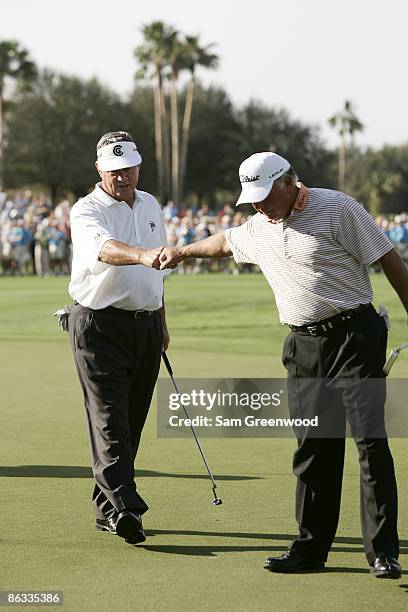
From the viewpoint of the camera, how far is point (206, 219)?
43.8 m

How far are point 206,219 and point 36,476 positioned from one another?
117 ft

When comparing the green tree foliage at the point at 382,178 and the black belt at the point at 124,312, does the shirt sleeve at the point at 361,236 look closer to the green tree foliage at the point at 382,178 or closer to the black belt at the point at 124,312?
the black belt at the point at 124,312

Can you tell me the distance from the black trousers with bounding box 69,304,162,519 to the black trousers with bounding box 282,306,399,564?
3.49ft

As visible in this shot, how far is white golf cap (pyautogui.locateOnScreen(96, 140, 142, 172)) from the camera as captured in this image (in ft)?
22.0

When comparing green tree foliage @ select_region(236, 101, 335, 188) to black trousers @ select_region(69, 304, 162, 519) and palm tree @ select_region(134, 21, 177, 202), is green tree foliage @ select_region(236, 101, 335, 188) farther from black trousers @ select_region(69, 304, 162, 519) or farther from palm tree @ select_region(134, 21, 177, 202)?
black trousers @ select_region(69, 304, 162, 519)

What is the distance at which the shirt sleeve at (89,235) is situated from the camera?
6.46 m

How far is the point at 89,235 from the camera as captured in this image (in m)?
6.55

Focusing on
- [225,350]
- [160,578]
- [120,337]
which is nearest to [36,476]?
[120,337]

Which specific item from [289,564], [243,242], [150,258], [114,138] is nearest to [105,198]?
[114,138]

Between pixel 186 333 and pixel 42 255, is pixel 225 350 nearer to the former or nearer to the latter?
pixel 186 333

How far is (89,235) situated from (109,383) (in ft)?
2.75

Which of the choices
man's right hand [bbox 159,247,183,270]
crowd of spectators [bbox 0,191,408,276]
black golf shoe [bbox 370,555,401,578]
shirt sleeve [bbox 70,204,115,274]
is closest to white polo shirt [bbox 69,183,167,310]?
shirt sleeve [bbox 70,204,115,274]

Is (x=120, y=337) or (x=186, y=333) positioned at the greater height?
A: (x=120, y=337)

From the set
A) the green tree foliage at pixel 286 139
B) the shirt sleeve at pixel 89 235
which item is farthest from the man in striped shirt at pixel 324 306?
the green tree foliage at pixel 286 139
